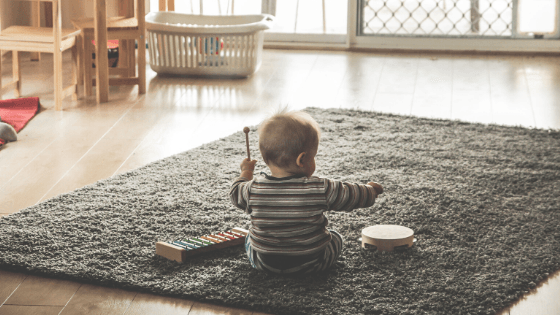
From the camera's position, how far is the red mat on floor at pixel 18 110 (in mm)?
2797

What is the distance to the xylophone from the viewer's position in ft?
5.25

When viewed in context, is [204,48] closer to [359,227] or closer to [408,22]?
[408,22]

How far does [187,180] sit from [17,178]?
0.58 meters

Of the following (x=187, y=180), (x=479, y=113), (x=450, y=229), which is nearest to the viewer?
(x=450, y=229)

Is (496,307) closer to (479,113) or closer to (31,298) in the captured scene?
(31,298)

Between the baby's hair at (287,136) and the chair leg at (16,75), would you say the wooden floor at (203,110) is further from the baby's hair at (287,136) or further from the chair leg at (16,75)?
the baby's hair at (287,136)

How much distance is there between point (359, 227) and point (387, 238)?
0.18 metres

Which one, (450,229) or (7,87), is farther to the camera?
(7,87)

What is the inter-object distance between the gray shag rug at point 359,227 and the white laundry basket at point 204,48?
1118 millimetres

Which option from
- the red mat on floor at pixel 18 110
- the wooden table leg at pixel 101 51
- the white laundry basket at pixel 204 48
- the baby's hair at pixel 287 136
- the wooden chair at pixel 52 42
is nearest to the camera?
the baby's hair at pixel 287 136

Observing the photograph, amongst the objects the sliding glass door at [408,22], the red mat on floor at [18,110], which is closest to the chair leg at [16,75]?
the red mat on floor at [18,110]

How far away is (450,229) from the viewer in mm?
1789

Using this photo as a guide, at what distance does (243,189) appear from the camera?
4.97ft

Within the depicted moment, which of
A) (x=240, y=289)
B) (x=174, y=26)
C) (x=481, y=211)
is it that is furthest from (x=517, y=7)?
(x=240, y=289)
